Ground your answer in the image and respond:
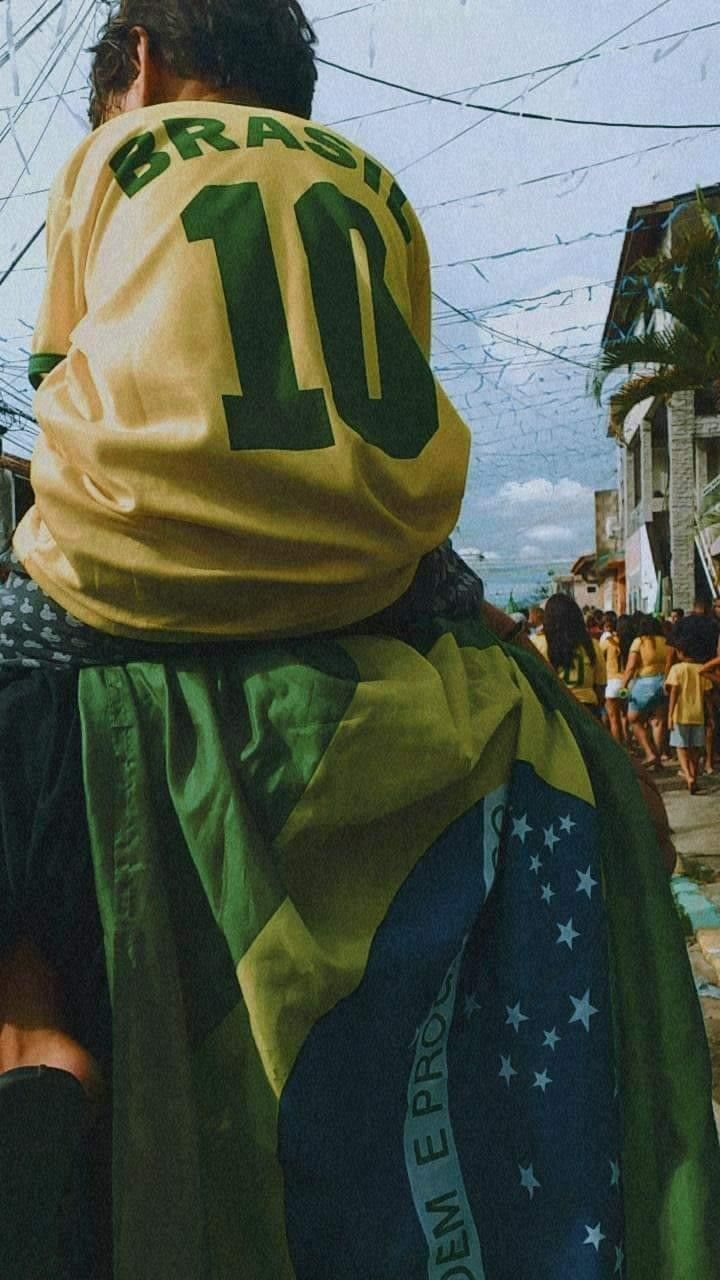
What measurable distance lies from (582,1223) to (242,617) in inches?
24.2

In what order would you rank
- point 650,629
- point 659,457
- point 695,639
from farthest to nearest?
point 659,457, point 650,629, point 695,639

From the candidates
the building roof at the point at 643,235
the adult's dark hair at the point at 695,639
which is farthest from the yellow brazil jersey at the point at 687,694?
the building roof at the point at 643,235

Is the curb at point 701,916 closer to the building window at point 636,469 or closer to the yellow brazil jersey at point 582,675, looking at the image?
the yellow brazil jersey at point 582,675

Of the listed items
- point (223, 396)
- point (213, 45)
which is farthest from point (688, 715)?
point (223, 396)

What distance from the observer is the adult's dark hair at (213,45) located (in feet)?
3.38

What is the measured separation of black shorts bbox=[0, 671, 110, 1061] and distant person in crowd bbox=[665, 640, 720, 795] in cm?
913

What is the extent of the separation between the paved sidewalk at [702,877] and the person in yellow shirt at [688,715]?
317mm

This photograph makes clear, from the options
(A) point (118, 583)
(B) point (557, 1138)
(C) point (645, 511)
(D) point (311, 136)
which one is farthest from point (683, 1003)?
(C) point (645, 511)

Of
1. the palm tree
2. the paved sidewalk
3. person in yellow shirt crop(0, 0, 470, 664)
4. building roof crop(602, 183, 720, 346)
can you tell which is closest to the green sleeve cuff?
person in yellow shirt crop(0, 0, 470, 664)

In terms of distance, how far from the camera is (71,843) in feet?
2.75

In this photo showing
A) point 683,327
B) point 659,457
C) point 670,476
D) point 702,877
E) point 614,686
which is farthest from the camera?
point 659,457

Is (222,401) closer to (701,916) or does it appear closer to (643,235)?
(701,916)

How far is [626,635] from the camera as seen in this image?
11.3 meters

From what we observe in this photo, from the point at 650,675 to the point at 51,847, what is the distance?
10288mm
